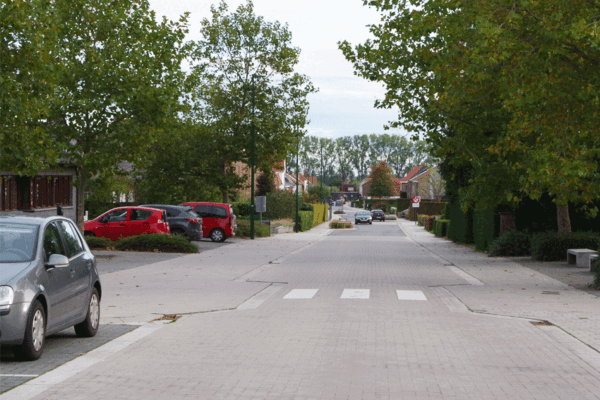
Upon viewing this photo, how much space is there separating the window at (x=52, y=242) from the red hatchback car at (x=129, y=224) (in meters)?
20.5

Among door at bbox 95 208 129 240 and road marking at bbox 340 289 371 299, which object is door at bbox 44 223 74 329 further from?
door at bbox 95 208 129 240

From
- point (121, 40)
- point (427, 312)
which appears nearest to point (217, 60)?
point (121, 40)

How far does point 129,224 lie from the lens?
29641 mm

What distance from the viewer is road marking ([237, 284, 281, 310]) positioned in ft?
43.7

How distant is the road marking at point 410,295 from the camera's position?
47.9ft

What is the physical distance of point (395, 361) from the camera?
8203 millimetres

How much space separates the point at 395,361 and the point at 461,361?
665 millimetres

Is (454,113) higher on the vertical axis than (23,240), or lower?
higher

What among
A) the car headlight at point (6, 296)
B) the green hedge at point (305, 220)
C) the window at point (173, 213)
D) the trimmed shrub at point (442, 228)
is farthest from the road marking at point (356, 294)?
the green hedge at point (305, 220)

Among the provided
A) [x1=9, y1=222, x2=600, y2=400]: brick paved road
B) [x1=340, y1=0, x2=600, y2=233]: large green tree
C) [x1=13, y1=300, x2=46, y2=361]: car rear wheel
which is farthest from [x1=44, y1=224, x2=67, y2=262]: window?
[x1=340, y1=0, x2=600, y2=233]: large green tree

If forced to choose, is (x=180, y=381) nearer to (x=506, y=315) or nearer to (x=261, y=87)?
(x=506, y=315)

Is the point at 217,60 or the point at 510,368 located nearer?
the point at 510,368

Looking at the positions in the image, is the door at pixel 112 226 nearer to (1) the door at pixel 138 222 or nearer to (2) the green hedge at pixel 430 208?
(1) the door at pixel 138 222

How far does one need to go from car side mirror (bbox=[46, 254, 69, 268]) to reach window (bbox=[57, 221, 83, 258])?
27.1 inches
